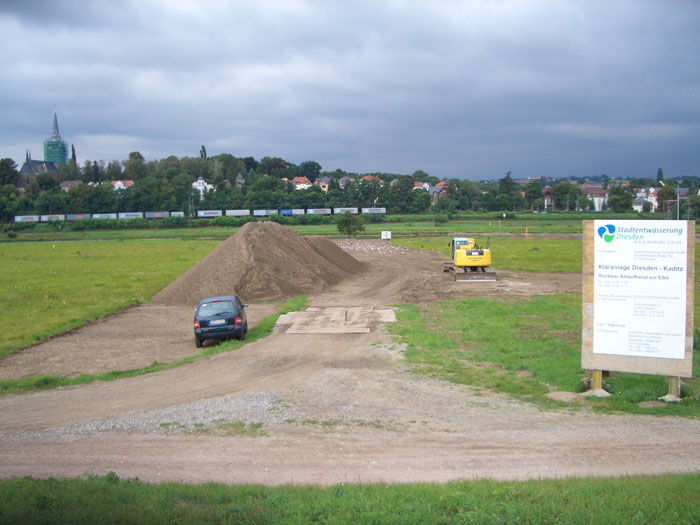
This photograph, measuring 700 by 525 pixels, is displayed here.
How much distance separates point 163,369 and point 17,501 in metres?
11.0

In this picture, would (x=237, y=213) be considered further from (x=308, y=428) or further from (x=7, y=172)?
(x=308, y=428)

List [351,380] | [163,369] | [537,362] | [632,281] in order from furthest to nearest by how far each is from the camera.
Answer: [163,369] → [537,362] → [351,380] → [632,281]

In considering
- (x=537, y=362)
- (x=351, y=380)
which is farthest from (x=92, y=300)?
(x=537, y=362)

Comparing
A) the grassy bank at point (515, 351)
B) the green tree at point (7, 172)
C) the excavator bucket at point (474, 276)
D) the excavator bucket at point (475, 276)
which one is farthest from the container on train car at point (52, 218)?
the grassy bank at point (515, 351)

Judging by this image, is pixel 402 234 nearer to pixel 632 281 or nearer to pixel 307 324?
pixel 307 324

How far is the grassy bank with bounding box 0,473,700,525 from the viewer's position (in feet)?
20.2

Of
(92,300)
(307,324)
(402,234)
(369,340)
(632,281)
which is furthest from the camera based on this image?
(402,234)

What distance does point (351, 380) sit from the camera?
14.8 meters

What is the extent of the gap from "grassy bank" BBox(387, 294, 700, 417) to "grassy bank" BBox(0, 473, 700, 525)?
5.44 metres

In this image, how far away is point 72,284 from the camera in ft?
133

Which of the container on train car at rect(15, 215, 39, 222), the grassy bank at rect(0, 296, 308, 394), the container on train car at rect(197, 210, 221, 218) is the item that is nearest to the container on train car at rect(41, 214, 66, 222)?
the container on train car at rect(15, 215, 39, 222)

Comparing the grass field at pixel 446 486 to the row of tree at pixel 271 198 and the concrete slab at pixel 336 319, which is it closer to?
the concrete slab at pixel 336 319

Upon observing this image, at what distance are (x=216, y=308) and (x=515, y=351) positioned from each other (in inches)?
421

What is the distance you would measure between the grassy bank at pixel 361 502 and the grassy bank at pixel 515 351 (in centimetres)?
544
